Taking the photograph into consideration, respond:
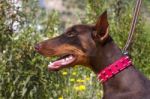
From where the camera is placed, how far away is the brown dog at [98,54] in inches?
234

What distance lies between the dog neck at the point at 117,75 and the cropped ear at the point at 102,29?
0.09m

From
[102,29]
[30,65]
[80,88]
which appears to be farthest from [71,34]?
[80,88]

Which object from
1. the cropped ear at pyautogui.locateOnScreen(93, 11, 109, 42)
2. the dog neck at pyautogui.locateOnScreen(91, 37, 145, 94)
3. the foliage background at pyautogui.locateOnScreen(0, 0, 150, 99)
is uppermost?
the cropped ear at pyautogui.locateOnScreen(93, 11, 109, 42)

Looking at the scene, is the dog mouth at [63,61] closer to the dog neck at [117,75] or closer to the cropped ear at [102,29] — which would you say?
the dog neck at [117,75]

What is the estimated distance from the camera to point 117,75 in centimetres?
601

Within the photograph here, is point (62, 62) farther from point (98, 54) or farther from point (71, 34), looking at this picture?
point (98, 54)

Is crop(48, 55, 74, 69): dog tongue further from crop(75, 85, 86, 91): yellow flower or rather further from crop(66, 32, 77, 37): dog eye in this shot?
crop(75, 85, 86, 91): yellow flower

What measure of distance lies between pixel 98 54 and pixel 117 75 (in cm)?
28

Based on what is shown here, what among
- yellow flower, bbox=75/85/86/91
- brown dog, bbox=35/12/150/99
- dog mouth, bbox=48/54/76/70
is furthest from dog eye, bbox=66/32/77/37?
yellow flower, bbox=75/85/86/91

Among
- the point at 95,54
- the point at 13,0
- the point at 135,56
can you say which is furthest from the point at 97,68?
the point at 135,56

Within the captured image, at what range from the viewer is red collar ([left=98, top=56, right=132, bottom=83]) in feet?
19.7

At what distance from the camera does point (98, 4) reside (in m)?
10.6

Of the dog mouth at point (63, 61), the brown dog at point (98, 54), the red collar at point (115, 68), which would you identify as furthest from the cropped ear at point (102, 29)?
the dog mouth at point (63, 61)

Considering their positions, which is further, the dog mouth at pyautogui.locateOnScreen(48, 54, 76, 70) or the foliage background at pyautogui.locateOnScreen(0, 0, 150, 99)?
the foliage background at pyautogui.locateOnScreen(0, 0, 150, 99)
